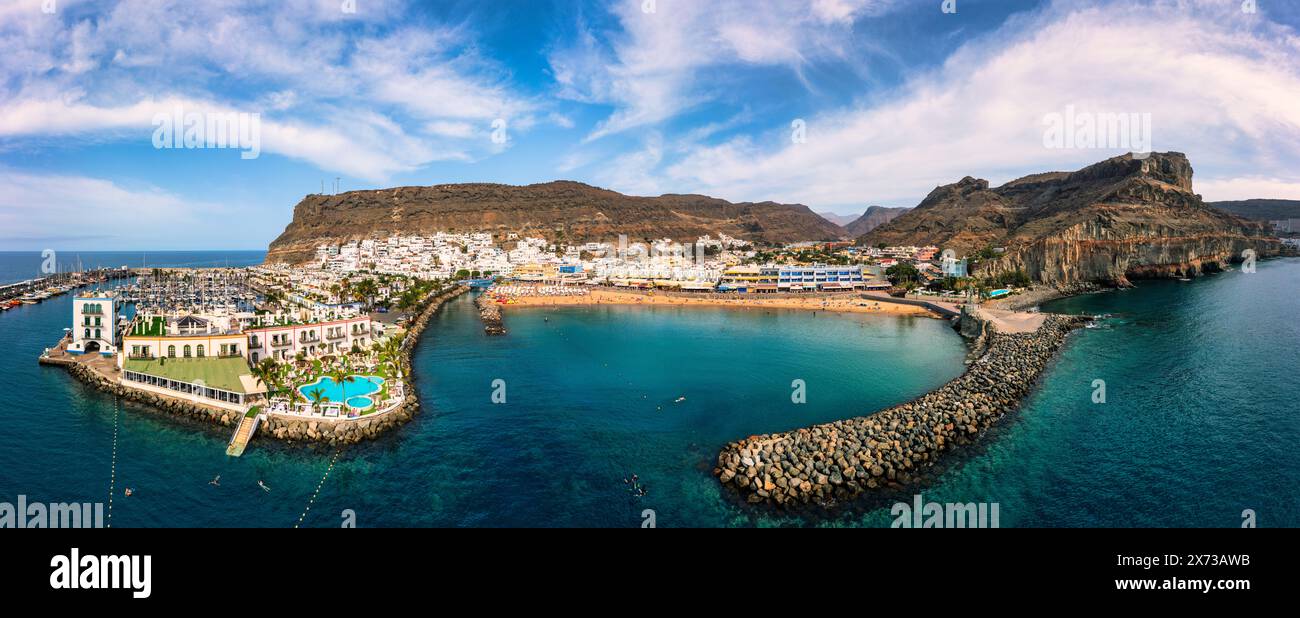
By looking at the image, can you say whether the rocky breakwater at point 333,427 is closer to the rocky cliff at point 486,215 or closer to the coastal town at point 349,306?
the coastal town at point 349,306

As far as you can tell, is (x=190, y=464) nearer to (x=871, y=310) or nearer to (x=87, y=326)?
(x=87, y=326)

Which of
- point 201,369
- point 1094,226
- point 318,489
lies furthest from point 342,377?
point 1094,226

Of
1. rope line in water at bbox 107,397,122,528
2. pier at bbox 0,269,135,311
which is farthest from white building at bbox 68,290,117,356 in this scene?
pier at bbox 0,269,135,311

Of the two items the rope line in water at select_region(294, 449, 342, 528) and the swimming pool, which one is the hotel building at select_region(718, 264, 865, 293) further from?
the rope line in water at select_region(294, 449, 342, 528)

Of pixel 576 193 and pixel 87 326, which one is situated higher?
pixel 576 193

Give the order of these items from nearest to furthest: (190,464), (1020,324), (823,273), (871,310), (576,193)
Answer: (190,464), (1020,324), (871,310), (823,273), (576,193)

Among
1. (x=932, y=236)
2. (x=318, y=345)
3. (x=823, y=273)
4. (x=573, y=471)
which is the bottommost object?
(x=573, y=471)
